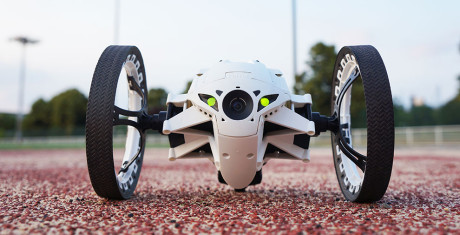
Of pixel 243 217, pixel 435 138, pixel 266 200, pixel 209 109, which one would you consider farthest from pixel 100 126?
pixel 435 138

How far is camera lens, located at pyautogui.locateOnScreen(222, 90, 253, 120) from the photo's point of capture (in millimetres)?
3248

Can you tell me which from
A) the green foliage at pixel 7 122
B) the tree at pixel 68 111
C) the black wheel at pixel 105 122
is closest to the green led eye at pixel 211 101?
the black wheel at pixel 105 122

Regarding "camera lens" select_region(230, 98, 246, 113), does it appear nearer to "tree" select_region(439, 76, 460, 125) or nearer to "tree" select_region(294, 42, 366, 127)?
"tree" select_region(294, 42, 366, 127)

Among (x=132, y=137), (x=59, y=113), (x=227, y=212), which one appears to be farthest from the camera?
(x=59, y=113)

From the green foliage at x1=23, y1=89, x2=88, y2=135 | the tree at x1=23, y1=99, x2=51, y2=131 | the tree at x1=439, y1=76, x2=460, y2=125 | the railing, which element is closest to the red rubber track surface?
the railing

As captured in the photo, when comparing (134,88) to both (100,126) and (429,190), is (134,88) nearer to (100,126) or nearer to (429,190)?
(100,126)

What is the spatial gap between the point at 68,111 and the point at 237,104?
6792 centimetres

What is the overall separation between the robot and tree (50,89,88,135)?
6524 centimetres

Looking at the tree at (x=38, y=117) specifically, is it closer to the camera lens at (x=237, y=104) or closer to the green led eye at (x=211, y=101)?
the green led eye at (x=211, y=101)

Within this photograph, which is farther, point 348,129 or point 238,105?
point 348,129

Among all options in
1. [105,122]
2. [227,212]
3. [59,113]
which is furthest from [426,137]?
[59,113]

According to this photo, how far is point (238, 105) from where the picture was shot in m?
3.31

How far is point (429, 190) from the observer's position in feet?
15.5

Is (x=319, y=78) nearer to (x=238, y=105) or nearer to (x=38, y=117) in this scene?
(x=238, y=105)
